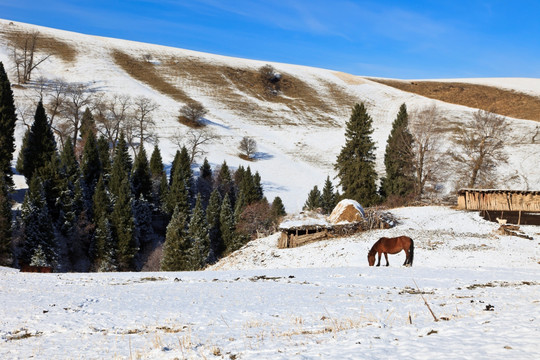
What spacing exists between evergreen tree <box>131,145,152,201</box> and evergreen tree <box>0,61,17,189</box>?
16.1m

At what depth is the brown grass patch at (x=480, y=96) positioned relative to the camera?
121706 mm

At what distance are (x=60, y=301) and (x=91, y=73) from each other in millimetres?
116406

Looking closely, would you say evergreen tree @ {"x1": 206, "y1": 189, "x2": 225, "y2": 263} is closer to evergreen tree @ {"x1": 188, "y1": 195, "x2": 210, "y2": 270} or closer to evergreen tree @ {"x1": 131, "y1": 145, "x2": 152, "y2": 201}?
evergreen tree @ {"x1": 188, "y1": 195, "x2": 210, "y2": 270}

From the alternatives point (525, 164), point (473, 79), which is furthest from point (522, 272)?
point (473, 79)

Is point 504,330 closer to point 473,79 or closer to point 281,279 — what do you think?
point 281,279

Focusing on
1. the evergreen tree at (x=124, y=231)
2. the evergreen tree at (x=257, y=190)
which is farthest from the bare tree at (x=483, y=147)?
the evergreen tree at (x=124, y=231)

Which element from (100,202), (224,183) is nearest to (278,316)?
(100,202)

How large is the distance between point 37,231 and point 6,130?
2013 centimetres

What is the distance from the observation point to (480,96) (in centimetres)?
14038

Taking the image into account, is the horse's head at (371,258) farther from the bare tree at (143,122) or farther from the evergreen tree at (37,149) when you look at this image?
the bare tree at (143,122)

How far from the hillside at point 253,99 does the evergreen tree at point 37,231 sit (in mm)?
36191

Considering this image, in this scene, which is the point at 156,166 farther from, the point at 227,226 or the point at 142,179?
the point at 227,226

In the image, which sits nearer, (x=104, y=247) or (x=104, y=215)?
(x=104, y=247)

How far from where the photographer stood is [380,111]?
12175 cm
